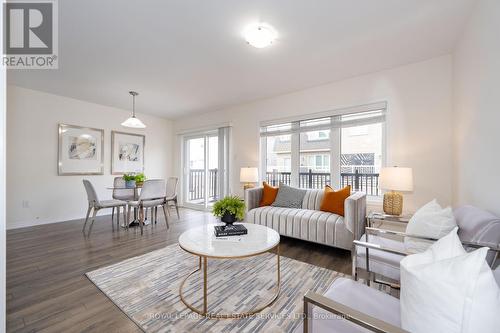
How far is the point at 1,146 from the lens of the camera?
96 cm

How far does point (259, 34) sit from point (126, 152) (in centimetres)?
431

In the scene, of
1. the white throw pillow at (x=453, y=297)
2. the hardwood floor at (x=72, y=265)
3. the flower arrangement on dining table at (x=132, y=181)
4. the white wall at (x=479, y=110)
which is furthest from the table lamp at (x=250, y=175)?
the white throw pillow at (x=453, y=297)

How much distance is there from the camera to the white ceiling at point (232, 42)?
1815 mm

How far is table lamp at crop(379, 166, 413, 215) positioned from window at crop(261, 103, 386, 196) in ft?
1.86

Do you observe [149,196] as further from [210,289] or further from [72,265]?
[210,289]

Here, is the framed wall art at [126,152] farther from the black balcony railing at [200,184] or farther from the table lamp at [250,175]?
the table lamp at [250,175]

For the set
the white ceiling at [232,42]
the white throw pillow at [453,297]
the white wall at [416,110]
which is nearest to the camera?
the white throw pillow at [453,297]

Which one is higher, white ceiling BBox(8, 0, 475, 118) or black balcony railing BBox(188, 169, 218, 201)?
white ceiling BBox(8, 0, 475, 118)

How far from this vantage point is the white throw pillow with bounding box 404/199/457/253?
57.9 inches

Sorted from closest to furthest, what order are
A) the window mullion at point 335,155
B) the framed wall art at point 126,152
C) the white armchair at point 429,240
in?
→ the white armchair at point 429,240 → the window mullion at point 335,155 → the framed wall art at point 126,152

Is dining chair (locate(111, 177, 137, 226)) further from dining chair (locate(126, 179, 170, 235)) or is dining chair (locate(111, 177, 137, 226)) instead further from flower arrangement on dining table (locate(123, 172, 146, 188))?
dining chair (locate(126, 179, 170, 235))

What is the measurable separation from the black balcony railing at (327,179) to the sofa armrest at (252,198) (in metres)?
0.70

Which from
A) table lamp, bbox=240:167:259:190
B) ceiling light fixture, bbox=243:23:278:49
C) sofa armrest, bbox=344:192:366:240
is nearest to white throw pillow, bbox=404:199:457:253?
sofa armrest, bbox=344:192:366:240

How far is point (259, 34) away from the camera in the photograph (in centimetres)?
206
